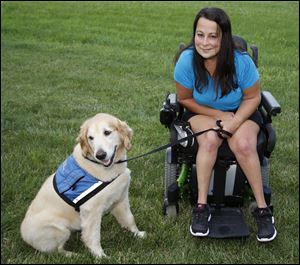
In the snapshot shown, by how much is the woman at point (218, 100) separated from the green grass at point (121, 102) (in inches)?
12.3

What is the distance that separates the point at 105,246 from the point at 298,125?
3763 millimetres

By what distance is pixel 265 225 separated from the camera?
4.00 m

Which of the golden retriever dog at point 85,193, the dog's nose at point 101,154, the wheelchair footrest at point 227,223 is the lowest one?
the wheelchair footrest at point 227,223

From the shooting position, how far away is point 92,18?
15.7 meters

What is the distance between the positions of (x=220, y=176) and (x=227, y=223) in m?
0.38

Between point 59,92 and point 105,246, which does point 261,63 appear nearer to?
point 59,92

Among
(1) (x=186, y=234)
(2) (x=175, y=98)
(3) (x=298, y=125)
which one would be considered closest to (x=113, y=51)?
(3) (x=298, y=125)

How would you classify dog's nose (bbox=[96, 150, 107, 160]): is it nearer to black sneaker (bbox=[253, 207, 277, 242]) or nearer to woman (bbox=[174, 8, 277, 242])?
woman (bbox=[174, 8, 277, 242])

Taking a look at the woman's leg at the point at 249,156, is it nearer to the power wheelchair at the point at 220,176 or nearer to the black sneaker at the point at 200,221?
the power wheelchair at the point at 220,176

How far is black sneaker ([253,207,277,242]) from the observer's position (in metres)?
3.93

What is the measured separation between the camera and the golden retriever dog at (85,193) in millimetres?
3734

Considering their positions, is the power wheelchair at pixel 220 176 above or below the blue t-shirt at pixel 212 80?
below

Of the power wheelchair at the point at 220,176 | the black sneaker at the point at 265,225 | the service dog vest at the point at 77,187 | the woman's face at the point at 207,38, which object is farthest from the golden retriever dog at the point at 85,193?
the black sneaker at the point at 265,225

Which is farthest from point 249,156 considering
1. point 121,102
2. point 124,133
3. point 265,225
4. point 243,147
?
point 121,102
